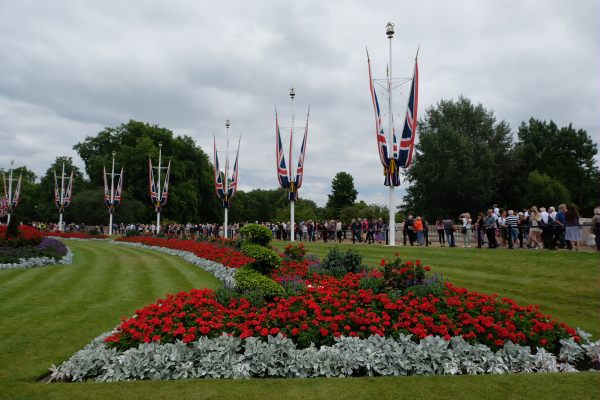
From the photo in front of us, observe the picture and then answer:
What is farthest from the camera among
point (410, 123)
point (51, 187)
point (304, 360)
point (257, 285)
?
point (51, 187)

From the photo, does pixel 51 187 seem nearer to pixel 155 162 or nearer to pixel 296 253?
pixel 155 162

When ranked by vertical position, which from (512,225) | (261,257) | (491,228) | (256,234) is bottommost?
(261,257)

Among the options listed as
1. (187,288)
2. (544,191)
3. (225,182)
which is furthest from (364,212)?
(187,288)

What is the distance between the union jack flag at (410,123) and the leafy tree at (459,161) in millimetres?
22689

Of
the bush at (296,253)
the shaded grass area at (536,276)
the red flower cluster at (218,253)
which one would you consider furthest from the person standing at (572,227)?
the red flower cluster at (218,253)

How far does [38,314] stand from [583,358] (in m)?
10.4

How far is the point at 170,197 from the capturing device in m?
61.8

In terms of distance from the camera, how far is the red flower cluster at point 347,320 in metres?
6.43

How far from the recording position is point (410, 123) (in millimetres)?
20781

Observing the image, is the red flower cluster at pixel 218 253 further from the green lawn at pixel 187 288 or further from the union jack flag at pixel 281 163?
the union jack flag at pixel 281 163

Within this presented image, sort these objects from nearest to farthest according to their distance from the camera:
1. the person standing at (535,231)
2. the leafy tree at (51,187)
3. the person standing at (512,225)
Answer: the person standing at (535,231) → the person standing at (512,225) → the leafy tree at (51,187)

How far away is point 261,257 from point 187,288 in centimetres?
515

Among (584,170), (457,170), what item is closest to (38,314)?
(457,170)

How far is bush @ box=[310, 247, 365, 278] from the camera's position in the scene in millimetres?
11398
